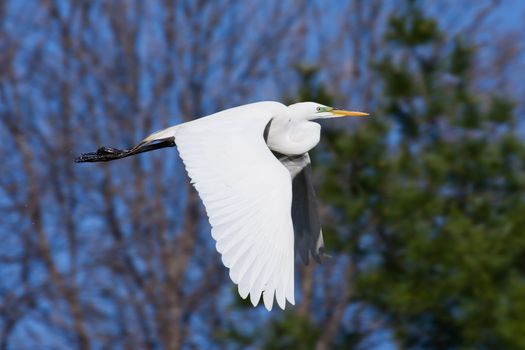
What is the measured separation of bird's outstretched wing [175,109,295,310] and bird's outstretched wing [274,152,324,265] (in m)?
0.44

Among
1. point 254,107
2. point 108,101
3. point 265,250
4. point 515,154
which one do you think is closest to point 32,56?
point 108,101

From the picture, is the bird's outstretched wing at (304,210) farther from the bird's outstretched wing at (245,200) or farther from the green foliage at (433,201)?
the green foliage at (433,201)

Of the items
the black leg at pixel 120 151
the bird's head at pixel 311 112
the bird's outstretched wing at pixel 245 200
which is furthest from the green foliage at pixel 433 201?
the bird's outstretched wing at pixel 245 200

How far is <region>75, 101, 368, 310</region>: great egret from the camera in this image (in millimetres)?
4277

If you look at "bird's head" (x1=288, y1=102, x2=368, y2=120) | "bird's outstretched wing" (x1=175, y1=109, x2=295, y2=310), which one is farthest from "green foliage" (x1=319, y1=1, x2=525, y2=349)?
"bird's outstretched wing" (x1=175, y1=109, x2=295, y2=310)

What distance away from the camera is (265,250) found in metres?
4.33

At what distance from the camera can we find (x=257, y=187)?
14.9 ft

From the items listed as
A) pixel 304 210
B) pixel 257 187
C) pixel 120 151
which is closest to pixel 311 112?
pixel 304 210

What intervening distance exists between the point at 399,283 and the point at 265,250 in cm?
346

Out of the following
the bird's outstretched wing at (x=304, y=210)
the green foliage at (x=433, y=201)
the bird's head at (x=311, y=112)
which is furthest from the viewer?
the green foliage at (x=433, y=201)

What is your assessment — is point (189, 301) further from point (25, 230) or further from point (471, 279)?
point (471, 279)

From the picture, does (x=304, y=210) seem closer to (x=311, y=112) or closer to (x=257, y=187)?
(x=311, y=112)

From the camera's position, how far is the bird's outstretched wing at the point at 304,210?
530cm

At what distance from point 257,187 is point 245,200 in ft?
0.28
